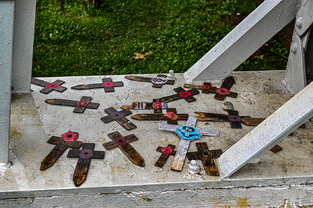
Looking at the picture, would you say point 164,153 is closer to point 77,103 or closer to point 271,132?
point 271,132

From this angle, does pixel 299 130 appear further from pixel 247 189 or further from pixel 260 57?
pixel 260 57

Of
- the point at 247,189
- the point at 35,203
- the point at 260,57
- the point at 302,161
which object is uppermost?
the point at 260,57

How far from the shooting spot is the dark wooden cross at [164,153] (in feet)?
9.39

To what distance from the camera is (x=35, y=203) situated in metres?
2.65

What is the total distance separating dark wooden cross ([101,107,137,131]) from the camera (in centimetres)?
332

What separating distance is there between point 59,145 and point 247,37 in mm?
2133

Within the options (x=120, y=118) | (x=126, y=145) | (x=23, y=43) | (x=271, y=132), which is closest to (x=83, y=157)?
(x=126, y=145)

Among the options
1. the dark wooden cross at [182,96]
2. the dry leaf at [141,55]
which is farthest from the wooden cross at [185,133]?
the dry leaf at [141,55]

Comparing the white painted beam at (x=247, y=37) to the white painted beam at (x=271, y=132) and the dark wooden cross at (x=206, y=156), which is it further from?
the white painted beam at (x=271, y=132)

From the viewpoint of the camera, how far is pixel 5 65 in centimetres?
242

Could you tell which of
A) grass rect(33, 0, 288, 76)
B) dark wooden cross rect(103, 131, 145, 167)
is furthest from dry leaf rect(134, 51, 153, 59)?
dark wooden cross rect(103, 131, 145, 167)

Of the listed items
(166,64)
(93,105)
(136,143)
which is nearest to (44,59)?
(166,64)

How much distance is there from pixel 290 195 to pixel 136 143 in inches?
50.8

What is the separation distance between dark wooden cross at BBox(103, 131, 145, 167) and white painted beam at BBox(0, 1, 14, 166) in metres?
0.78
